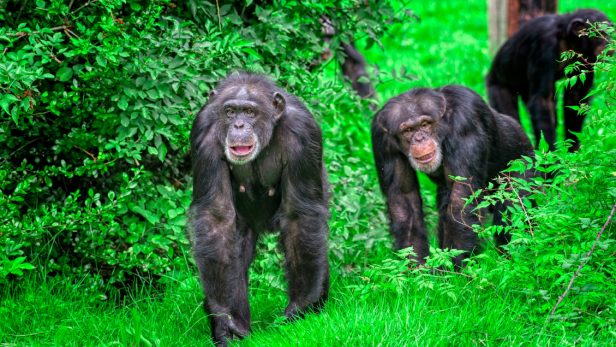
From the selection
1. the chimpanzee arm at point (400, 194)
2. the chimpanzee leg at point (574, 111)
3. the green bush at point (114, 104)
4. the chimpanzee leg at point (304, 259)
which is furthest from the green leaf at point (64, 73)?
the chimpanzee leg at point (574, 111)

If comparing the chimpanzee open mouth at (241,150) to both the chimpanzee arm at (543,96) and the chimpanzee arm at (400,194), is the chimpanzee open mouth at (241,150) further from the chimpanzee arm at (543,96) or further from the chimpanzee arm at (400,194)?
the chimpanzee arm at (543,96)

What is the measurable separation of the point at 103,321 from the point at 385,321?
6.68ft

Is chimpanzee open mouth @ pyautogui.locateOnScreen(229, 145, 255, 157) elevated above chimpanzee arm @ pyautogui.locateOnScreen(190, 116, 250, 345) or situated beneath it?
elevated above

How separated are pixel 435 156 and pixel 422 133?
20 centimetres

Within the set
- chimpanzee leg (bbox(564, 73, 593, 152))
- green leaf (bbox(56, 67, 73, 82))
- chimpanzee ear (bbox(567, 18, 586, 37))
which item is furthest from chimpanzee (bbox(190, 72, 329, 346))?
chimpanzee leg (bbox(564, 73, 593, 152))

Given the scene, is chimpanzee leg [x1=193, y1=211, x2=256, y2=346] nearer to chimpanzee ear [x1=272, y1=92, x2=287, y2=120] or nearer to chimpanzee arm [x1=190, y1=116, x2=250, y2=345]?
chimpanzee arm [x1=190, y1=116, x2=250, y2=345]

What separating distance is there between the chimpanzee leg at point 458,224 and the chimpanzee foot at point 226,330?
1.76 meters

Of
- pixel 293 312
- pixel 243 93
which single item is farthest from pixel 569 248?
pixel 243 93

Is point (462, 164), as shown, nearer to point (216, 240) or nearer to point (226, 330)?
point (216, 240)

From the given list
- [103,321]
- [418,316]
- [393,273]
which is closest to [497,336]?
[418,316]

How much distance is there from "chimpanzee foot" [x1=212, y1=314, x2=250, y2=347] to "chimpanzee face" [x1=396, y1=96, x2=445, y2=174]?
187 centimetres

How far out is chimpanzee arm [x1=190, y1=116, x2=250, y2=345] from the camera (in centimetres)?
427

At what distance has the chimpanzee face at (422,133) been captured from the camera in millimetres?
5168

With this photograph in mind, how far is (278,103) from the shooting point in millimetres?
4418
